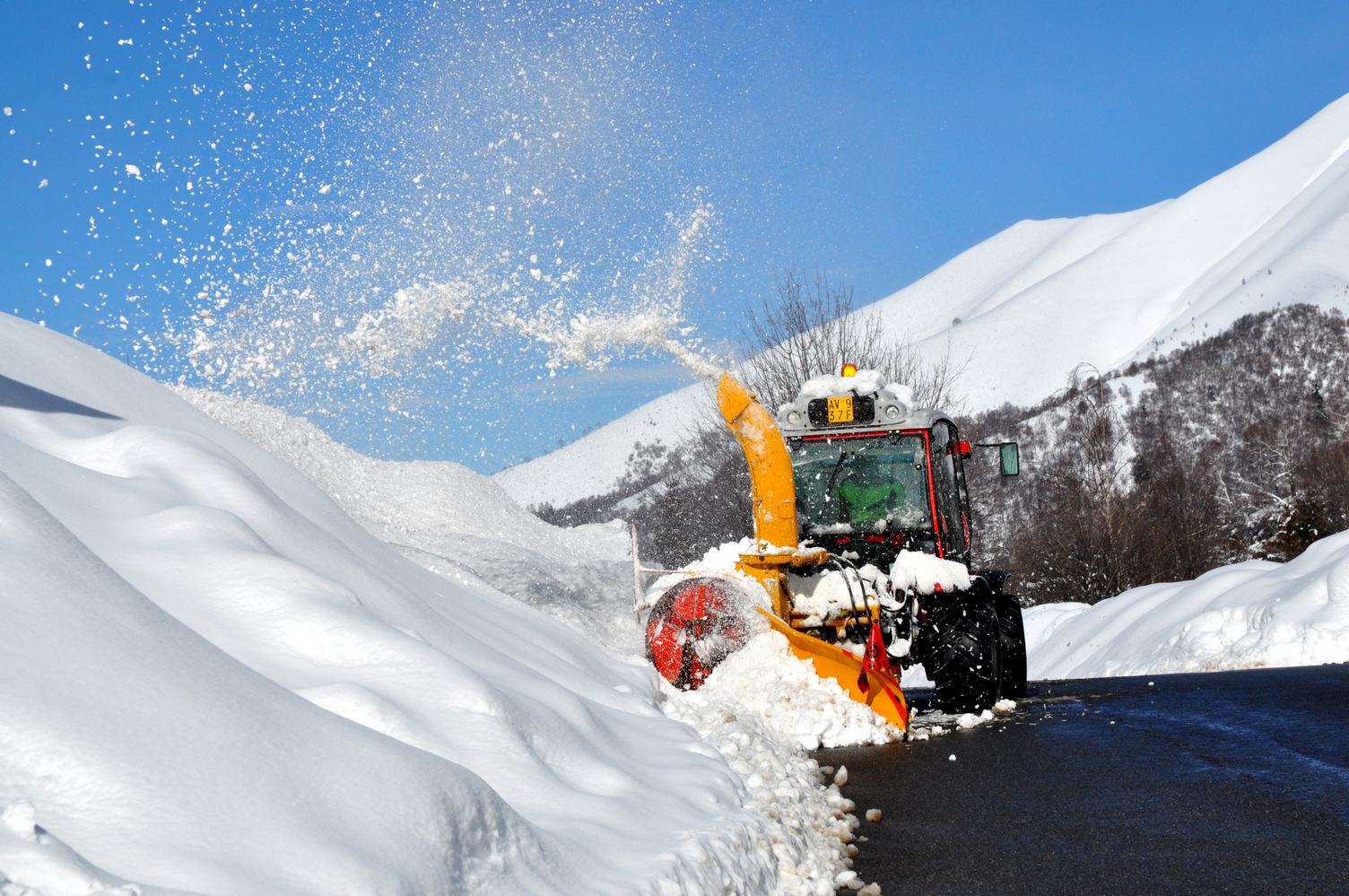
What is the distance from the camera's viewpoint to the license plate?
10.3m

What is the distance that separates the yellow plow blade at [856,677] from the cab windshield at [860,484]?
Result: 1745mm

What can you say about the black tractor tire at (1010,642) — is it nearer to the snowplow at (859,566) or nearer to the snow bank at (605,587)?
the snowplow at (859,566)

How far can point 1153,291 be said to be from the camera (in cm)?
16638

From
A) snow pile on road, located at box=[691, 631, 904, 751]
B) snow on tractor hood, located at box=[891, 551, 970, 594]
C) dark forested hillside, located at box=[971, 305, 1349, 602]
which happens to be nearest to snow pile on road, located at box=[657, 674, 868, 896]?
snow pile on road, located at box=[691, 631, 904, 751]

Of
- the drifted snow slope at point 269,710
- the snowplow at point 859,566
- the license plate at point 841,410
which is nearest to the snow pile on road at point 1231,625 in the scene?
the snowplow at point 859,566

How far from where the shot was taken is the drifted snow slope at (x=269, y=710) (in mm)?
2984

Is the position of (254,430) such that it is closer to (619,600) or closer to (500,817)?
(619,600)

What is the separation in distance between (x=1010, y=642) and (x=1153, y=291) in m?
169

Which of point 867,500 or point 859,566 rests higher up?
point 867,500

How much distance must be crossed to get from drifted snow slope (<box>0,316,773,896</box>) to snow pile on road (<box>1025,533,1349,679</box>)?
34.2ft

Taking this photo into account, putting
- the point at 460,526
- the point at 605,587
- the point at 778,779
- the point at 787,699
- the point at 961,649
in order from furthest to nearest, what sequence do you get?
the point at 460,526 → the point at 605,587 → the point at 961,649 → the point at 787,699 → the point at 778,779

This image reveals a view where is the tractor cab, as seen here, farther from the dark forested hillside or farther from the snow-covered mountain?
the snow-covered mountain

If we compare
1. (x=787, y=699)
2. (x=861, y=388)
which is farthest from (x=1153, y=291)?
(x=787, y=699)

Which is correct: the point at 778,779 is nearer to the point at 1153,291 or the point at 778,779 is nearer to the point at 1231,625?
the point at 1231,625
